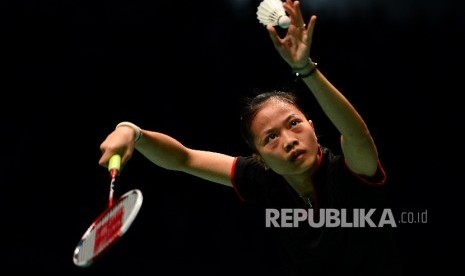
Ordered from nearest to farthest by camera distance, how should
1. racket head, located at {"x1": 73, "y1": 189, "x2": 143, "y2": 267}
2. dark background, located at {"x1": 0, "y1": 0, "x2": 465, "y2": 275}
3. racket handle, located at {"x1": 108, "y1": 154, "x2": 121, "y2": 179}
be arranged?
racket head, located at {"x1": 73, "y1": 189, "x2": 143, "y2": 267}, racket handle, located at {"x1": 108, "y1": 154, "x2": 121, "y2": 179}, dark background, located at {"x1": 0, "y1": 0, "x2": 465, "y2": 275}

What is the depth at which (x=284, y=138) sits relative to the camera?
198cm

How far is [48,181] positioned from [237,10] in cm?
132

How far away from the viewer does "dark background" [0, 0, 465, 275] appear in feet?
11.9

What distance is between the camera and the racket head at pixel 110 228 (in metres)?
1.60

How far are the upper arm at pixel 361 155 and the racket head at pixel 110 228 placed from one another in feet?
1.72

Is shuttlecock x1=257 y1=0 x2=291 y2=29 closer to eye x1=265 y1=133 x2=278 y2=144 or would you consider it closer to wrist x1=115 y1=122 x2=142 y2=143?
eye x1=265 y1=133 x2=278 y2=144

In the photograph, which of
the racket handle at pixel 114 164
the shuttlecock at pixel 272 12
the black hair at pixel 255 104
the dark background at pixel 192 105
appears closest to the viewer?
the racket handle at pixel 114 164

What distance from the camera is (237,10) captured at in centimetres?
372

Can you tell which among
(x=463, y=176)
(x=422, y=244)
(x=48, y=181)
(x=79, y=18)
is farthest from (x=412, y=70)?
(x=48, y=181)

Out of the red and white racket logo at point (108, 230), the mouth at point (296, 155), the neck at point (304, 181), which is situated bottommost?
the red and white racket logo at point (108, 230)

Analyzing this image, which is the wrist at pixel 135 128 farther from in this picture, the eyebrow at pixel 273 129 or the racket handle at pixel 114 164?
the eyebrow at pixel 273 129

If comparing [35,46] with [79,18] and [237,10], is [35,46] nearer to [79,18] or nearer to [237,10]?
[79,18]

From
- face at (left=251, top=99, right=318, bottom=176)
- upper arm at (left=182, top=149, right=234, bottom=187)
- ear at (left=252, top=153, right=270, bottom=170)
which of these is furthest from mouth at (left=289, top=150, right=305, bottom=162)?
upper arm at (left=182, top=149, right=234, bottom=187)

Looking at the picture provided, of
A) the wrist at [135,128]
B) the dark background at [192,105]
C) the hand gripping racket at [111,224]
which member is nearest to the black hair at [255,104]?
the wrist at [135,128]
